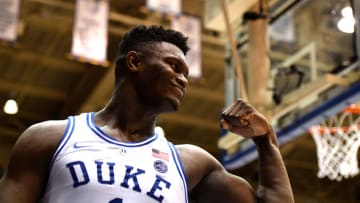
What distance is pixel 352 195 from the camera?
54.2 feet

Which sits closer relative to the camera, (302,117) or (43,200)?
(43,200)

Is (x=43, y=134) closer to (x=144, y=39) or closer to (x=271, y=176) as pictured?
(x=144, y=39)

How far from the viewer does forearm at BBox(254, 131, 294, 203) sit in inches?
81.4

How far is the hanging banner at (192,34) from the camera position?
30.1ft

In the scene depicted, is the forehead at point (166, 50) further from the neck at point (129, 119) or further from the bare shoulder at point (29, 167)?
the bare shoulder at point (29, 167)

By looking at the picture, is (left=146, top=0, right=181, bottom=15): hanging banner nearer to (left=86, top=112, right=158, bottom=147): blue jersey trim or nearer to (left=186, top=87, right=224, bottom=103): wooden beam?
(left=186, top=87, right=224, bottom=103): wooden beam

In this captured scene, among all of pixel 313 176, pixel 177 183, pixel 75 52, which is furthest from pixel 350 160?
pixel 313 176

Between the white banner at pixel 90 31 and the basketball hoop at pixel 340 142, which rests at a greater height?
the white banner at pixel 90 31

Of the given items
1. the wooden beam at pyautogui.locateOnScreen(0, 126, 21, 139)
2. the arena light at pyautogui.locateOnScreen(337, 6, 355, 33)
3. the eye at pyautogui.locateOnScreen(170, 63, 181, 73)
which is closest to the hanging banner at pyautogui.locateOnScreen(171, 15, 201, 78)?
the arena light at pyautogui.locateOnScreen(337, 6, 355, 33)

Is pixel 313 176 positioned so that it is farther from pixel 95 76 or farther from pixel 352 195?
pixel 95 76

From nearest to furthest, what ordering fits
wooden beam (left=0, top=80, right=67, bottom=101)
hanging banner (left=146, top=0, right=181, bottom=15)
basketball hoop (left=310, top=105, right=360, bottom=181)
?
basketball hoop (left=310, top=105, right=360, bottom=181) → hanging banner (left=146, top=0, right=181, bottom=15) → wooden beam (left=0, top=80, right=67, bottom=101)

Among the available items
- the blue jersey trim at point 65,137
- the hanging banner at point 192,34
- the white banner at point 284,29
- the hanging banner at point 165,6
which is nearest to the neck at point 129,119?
the blue jersey trim at point 65,137

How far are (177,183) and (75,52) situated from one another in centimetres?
684

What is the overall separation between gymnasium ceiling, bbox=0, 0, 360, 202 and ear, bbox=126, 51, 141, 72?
176 inches
